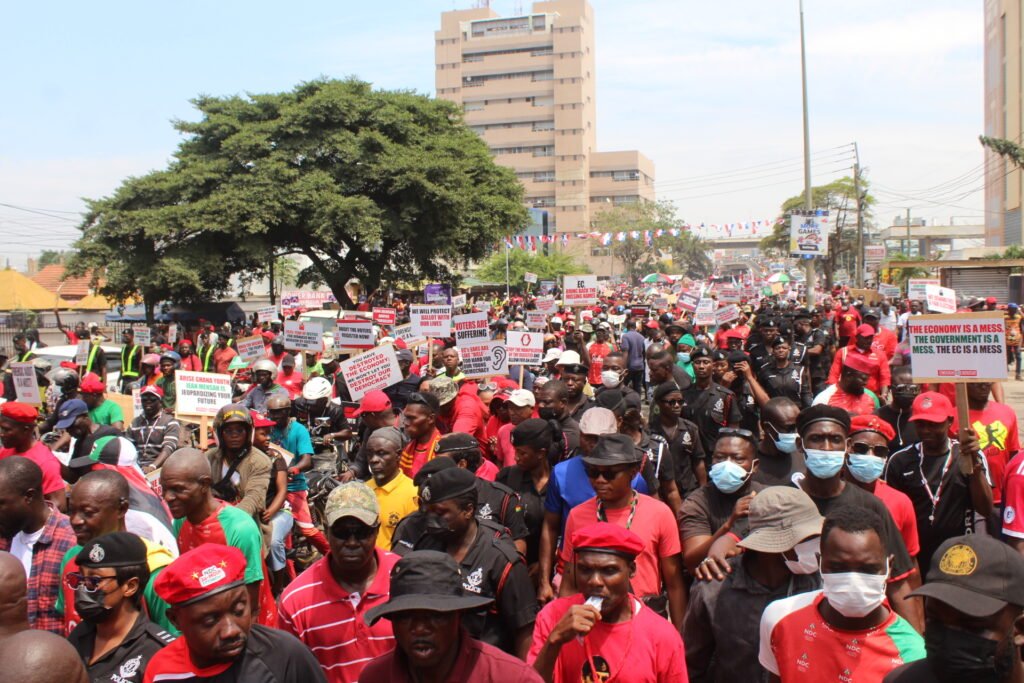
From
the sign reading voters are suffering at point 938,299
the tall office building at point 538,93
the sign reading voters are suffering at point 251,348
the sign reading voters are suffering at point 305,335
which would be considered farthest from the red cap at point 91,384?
the tall office building at point 538,93

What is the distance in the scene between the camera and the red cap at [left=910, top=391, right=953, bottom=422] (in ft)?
18.7

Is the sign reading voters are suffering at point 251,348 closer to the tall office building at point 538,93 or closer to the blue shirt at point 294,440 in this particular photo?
the blue shirt at point 294,440

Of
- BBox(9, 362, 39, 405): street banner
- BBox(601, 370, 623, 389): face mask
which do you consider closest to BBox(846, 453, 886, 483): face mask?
BBox(601, 370, 623, 389): face mask

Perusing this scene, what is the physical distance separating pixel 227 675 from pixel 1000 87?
7540 cm

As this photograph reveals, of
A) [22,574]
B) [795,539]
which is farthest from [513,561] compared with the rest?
[22,574]

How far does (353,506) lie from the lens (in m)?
3.88

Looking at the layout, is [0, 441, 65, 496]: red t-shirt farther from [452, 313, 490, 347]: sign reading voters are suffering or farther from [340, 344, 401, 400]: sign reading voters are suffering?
[452, 313, 490, 347]: sign reading voters are suffering

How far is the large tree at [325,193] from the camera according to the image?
36.2 meters

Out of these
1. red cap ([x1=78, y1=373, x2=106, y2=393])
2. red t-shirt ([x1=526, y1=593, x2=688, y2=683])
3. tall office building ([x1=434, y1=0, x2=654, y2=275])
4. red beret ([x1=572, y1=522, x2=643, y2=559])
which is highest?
tall office building ([x1=434, y1=0, x2=654, y2=275])

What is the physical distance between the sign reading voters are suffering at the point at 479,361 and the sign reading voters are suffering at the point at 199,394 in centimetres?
275

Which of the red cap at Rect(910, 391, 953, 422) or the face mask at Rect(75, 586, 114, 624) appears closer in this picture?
the face mask at Rect(75, 586, 114, 624)

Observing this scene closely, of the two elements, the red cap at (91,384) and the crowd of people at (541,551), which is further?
the red cap at (91,384)

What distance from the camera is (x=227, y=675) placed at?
3039mm

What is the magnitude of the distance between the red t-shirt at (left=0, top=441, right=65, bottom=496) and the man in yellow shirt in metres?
1.87
